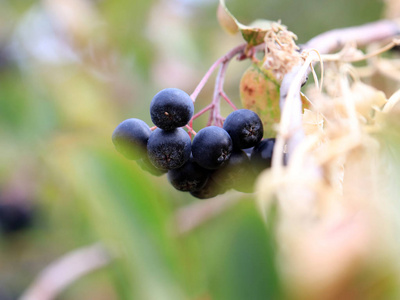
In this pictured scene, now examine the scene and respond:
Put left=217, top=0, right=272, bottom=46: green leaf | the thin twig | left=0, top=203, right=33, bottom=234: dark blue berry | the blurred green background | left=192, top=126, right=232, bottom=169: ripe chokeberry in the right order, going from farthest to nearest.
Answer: left=0, top=203, right=33, bottom=234: dark blue berry, the blurred green background, the thin twig, left=217, top=0, right=272, bottom=46: green leaf, left=192, top=126, right=232, bottom=169: ripe chokeberry

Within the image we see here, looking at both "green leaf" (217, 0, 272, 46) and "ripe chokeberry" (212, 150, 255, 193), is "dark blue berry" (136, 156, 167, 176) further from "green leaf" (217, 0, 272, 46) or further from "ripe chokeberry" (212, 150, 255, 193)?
"green leaf" (217, 0, 272, 46)

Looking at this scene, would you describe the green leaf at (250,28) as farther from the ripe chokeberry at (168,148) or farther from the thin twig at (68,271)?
the thin twig at (68,271)

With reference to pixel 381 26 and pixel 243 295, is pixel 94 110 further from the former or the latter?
pixel 243 295

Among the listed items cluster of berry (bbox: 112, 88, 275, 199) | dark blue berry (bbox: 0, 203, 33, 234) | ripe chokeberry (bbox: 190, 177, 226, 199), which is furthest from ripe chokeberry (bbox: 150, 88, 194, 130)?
dark blue berry (bbox: 0, 203, 33, 234)

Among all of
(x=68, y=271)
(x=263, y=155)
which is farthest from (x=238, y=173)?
(x=68, y=271)

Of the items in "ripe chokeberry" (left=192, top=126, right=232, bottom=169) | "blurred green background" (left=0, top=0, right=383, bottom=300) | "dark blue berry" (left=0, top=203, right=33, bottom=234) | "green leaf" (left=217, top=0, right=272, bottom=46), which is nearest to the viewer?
"ripe chokeberry" (left=192, top=126, right=232, bottom=169)
